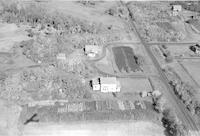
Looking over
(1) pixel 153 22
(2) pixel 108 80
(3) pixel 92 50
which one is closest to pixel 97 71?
(2) pixel 108 80

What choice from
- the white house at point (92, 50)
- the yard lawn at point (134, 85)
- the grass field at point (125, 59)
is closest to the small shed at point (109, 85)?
the yard lawn at point (134, 85)

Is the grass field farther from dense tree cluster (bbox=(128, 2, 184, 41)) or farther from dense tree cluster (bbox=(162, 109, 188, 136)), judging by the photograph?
dense tree cluster (bbox=(162, 109, 188, 136))

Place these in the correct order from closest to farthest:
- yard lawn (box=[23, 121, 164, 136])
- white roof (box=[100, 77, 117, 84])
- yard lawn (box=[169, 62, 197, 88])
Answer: yard lawn (box=[23, 121, 164, 136])
white roof (box=[100, 77, 117, 84])
yard lawn (box=[169, 62, 197, 88])

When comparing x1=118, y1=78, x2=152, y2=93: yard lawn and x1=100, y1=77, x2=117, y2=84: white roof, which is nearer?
x1=100, y1=77, x2=117, y2=84: white roof

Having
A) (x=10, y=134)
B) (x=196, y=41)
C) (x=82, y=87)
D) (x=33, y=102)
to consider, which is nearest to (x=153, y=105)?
(x=82, y=87)

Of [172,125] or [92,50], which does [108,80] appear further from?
[172,125]

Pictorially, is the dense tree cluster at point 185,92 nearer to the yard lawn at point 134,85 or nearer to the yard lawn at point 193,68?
the yard lawn at point 193,68

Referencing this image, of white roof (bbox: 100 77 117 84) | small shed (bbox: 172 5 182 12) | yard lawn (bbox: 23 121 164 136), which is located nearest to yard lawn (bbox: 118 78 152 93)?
white roof (bbox: 100 77 117 84)
